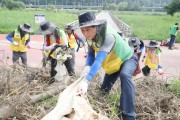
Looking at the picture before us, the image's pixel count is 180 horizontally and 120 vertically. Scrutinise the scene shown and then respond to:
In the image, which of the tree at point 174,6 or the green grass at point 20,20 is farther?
the tree at point 174,6

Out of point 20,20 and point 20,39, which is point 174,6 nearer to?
point 20,20

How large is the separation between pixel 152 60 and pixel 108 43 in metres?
4.36

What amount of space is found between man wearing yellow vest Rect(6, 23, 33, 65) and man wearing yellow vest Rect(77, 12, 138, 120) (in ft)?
13.5

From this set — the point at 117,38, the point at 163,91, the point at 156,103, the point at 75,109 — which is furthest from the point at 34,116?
the point at 163,91

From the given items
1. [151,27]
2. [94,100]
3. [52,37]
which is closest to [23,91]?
[94,100]

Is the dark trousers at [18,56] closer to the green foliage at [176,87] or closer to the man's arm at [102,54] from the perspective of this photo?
the green foliage at [176,87]

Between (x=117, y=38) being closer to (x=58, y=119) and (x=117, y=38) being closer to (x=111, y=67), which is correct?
(x=111, y=67)

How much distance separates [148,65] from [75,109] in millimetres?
5195

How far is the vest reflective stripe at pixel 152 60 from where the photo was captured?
8047 mm

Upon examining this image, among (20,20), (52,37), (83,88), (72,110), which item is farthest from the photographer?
(20,20)

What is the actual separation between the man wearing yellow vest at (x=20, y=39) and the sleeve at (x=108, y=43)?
463 centimetres

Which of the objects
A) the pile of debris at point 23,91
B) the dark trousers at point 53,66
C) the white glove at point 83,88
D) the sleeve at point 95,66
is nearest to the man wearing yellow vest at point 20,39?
the pile of debris at point 23,91

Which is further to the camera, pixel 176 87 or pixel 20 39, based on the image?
pixel 20 39

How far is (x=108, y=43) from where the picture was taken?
3.94 metres
